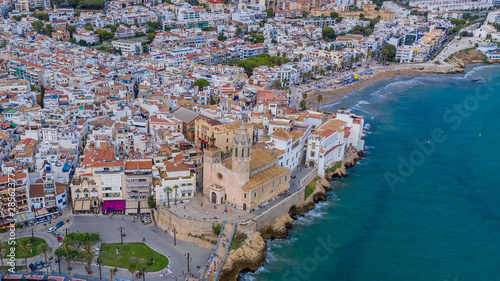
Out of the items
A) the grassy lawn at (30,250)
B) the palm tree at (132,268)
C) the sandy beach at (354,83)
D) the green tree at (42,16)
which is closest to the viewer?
the palm tree at (132,268)

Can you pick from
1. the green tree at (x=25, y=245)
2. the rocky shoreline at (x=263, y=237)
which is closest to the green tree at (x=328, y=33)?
the rocky shoreline at (x=263, y=237)

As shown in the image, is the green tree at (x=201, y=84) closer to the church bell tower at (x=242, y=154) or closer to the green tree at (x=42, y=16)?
the church bell tower at (x=242, y=154)

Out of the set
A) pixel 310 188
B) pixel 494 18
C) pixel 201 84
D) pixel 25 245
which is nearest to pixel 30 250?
pixel 25 245

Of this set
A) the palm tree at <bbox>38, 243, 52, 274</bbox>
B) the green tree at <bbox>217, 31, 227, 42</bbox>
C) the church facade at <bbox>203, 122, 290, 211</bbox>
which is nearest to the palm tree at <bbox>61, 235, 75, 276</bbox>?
the palm tree at <bbox>38, 243, 52, 274</bbox>

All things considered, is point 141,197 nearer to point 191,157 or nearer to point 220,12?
point 191,157

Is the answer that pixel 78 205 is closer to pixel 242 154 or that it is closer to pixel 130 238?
pixel 130 238

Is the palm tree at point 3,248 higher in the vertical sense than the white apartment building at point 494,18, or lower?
lower
